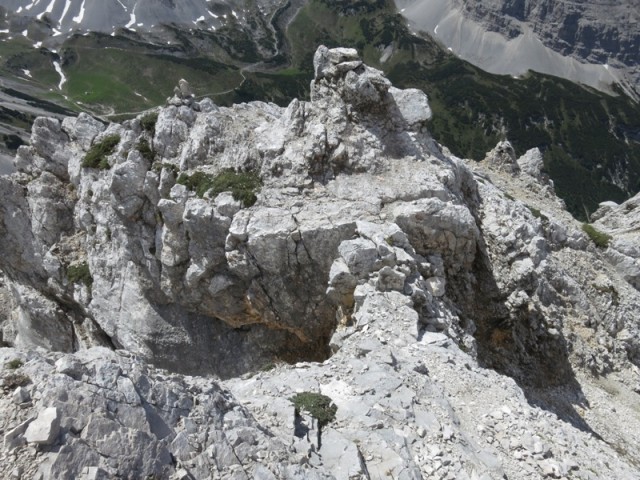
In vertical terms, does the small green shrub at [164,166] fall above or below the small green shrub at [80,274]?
above

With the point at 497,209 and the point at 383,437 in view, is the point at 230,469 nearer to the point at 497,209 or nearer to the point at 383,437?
the point at 383,437

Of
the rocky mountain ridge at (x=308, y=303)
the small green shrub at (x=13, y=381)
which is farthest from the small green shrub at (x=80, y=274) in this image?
the small green shrub at (x=13, y=381)

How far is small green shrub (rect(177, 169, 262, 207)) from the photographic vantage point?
27625 millimetres

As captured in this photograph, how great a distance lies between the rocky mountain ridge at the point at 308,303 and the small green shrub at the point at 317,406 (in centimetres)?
34

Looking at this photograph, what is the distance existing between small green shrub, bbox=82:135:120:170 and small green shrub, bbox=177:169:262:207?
8.69 m

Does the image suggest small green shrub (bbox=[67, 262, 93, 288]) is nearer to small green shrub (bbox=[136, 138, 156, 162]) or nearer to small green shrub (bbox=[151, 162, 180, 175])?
small green shrub (bbox=[136, 138, 156, 162])

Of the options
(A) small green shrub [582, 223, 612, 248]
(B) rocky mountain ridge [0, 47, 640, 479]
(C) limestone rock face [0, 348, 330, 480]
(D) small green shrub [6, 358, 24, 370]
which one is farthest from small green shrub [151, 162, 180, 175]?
(A) small green shrub [582, 223, 612, 248]

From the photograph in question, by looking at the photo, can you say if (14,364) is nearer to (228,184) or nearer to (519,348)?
(228,184)

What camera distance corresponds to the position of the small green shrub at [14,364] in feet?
34.3

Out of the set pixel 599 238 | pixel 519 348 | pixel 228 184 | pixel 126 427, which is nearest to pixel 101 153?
pixel 228 184

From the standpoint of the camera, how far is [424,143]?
102 ft

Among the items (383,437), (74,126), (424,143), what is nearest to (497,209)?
(424,143)

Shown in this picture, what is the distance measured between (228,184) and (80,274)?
15.7 meters

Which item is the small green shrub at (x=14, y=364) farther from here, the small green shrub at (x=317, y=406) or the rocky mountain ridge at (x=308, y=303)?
the small green shrub at (x=317, y=406)
